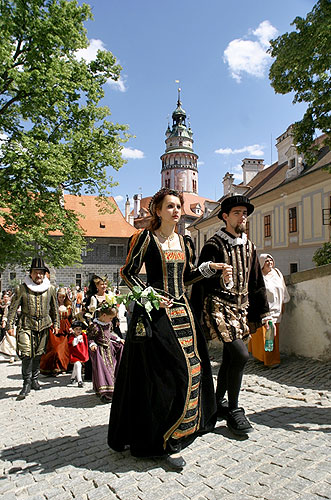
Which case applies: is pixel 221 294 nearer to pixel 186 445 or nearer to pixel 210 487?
pixel 186 445

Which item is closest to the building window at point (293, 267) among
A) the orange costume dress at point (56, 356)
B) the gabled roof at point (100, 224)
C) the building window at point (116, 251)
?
the orange costume dress at point (56, 356)

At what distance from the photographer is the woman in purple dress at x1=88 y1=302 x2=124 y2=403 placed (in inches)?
215

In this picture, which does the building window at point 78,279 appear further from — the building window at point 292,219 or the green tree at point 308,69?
the green tree at point 308,69

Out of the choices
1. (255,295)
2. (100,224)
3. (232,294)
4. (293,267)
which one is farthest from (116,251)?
(232,294)

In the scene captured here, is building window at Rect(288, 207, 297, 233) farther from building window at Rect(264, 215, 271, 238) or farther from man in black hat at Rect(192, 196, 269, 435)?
man in black hat at Rect(192, 196, 269, 435)

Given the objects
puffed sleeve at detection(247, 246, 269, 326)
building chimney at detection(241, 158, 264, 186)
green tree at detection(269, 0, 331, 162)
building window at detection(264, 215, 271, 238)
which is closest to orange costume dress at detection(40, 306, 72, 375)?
puffed sleeve at detection(247, 246, 269, 326)

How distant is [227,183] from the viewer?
3781cm

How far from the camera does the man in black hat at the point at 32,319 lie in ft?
20.2

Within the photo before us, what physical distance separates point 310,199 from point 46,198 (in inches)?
584

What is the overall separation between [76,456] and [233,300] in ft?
6.31

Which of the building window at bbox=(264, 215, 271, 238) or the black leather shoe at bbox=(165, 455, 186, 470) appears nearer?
the black leather shoe at bbox=(165, 455, 186, 470)

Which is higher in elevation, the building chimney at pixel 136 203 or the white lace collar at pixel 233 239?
the building chimney at pixel 136 203

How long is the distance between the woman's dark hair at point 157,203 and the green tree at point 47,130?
10.6 m

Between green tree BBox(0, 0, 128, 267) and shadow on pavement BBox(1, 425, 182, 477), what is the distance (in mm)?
10757
